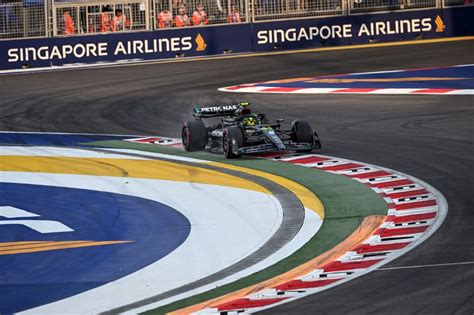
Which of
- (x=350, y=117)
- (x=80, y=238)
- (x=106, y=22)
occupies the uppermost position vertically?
(x=106, y=22)

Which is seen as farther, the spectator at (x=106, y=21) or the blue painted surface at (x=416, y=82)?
the spectator at (x=106, y=21)

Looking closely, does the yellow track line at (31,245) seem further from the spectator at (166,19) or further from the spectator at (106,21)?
the spectator at (166,19)

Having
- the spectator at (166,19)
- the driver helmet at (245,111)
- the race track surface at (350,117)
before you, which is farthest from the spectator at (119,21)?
the driver helmet at (245,111)

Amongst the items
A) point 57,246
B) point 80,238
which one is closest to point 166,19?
point 80,238

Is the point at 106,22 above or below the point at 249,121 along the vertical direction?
above

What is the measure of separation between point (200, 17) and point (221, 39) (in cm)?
94

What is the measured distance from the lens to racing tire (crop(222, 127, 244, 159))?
1647 cm

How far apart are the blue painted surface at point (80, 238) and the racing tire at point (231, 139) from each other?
276 cm

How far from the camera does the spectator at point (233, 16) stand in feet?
111

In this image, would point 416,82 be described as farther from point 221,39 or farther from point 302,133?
point 221,39

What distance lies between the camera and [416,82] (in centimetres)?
2559

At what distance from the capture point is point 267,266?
33.0 ft

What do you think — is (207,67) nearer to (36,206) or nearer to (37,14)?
(37,14)

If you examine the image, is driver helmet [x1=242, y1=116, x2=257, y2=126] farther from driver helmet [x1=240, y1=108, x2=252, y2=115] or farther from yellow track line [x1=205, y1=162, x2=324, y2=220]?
yellow track line [x1=205, y1=162, x2=324, y2=220]
